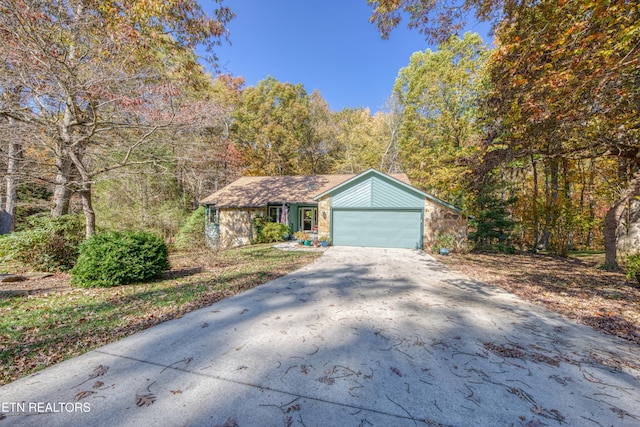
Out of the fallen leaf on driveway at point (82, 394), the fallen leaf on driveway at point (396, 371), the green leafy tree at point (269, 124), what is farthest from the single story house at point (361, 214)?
the fallen leaf on driveway at point (396, 371)

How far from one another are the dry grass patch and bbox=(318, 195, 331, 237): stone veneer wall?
600 centimetres

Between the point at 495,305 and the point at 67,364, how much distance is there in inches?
264

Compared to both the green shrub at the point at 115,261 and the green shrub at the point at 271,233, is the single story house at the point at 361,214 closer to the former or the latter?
the green shrub at the point at 271,233

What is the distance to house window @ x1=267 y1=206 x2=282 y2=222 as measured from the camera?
16.5 meters

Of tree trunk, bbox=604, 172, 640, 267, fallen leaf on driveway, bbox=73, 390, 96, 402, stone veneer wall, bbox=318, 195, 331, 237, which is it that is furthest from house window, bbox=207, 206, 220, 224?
tree trunk, bbox=604, 172, 640, 267

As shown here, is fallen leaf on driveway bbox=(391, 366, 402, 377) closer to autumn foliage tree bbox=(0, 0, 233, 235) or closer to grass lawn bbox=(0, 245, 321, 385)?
grass lawn bbox=(0, 245, 321, 385)

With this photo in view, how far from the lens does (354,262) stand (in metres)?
9.34

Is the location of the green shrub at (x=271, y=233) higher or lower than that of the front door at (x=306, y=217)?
lower

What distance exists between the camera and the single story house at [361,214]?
1287 centimetres

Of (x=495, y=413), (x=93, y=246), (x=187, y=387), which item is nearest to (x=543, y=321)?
(x=495, y=413)

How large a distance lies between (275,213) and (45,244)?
10.6m

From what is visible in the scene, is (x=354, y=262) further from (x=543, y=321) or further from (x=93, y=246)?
(x=93, y=246)

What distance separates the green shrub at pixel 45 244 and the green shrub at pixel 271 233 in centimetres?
842

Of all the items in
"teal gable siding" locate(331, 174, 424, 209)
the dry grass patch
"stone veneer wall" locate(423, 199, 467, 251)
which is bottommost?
the dry grass patch
